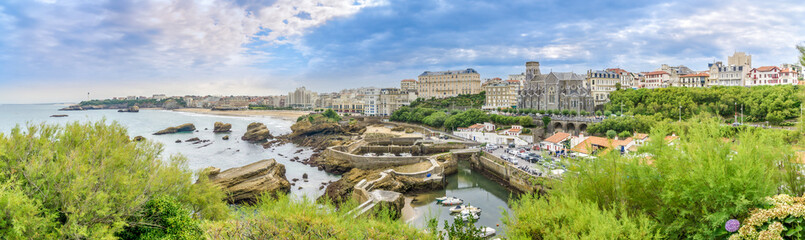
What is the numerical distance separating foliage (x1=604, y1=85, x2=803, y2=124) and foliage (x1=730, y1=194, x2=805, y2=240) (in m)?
35.1

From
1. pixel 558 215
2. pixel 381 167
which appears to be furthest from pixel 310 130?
pixel 558 215

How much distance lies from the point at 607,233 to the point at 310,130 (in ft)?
184

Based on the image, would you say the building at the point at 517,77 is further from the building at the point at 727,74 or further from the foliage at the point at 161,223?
the foliage at the point at 161,223

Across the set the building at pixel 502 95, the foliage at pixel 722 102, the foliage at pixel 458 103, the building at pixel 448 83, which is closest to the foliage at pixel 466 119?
the foliage at pixel 722 102

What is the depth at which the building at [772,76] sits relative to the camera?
52.9 m

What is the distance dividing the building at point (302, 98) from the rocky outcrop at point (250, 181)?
132271mm

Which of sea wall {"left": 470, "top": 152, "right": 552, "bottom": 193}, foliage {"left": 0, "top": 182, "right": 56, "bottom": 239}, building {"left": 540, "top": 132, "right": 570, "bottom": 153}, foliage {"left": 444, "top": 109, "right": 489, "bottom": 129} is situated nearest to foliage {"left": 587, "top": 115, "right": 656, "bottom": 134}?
building {"left": 540, "top": 132, "right": 570, "bottom": 153}

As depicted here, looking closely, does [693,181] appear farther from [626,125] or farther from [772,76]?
[772,76]

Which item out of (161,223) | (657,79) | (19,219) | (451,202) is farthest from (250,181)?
(657,79)

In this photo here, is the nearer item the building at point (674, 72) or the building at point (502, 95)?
the building at point (674, 72)

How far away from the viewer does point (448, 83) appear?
357 feet

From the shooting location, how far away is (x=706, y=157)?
812 cm

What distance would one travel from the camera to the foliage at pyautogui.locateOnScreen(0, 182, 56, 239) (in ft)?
27.3

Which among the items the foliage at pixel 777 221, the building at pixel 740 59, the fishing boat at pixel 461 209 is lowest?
the fishing boat at pixel 461 209
